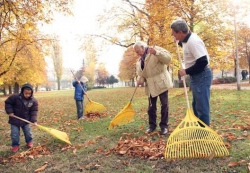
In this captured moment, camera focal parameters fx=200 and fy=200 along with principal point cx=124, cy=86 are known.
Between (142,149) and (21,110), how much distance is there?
2566mm

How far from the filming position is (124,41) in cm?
1852

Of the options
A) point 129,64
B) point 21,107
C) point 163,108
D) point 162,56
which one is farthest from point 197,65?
point 129,64

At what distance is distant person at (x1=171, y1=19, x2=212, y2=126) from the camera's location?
2.97m

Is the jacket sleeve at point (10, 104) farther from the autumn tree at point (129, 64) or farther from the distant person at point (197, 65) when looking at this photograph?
the autumn tree at point (129, 64)

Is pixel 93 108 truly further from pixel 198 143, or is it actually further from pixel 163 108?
pixel 198 143

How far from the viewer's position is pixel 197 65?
299cm

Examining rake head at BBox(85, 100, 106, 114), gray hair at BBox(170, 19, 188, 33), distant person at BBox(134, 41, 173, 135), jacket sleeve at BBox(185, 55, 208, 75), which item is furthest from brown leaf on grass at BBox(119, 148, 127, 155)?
rake head at BBox(85, 100, 106, 114)

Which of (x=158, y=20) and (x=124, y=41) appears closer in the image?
(x=158, y=20)

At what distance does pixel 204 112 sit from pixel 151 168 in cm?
123

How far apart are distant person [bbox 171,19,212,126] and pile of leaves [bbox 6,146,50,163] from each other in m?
2.85

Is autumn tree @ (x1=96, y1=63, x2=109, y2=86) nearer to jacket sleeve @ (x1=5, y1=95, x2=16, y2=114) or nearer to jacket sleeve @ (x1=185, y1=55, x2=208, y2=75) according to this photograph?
jacket sleeve @ (x1=5, y1=95, x2=16, y2=114)

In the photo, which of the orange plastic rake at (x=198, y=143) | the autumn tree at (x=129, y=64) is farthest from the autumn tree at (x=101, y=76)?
the orange plastic rake at (x=198, y=143)

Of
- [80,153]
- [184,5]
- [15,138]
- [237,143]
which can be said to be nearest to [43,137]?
[15,138]

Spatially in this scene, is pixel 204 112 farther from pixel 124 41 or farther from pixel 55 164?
pixel 124 41
